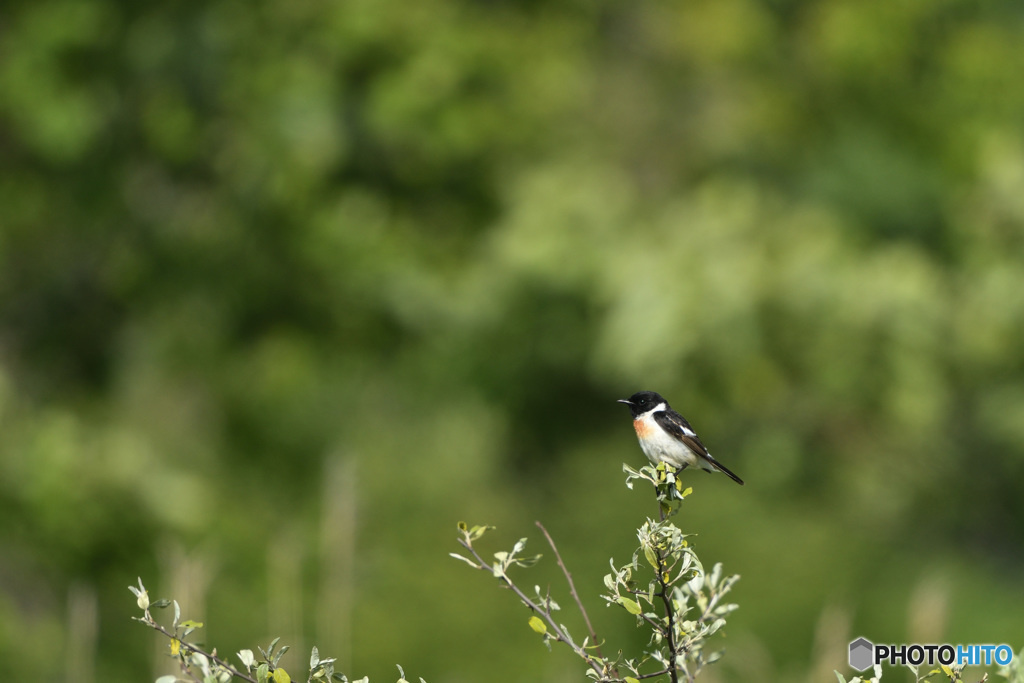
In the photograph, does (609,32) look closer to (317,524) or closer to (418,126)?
(418,126)

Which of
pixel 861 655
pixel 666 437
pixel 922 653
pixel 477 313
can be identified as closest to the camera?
pixel 666 437

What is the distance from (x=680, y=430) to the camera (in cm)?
320

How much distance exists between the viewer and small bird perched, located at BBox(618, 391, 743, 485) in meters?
3.13

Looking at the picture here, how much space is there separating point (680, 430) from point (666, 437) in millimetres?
46

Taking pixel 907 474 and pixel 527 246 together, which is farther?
pixel 907 474

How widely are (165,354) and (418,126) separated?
2517 mm

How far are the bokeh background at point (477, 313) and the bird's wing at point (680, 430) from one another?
241 centimetres

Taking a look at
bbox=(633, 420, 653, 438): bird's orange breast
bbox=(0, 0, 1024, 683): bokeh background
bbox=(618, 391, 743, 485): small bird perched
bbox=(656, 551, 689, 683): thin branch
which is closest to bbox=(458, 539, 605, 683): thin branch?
bbox=(656, 551, 689, 683): thin branch

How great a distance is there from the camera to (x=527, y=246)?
8789mm

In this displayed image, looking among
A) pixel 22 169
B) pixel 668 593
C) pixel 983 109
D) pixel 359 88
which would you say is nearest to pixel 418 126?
pixel 359 88

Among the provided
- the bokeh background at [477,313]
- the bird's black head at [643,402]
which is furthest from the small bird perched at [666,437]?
the bokeh background at [477,313]

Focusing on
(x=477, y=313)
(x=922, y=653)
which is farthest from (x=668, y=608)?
(x=477, y=313)

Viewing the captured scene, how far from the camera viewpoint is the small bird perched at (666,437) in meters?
Result: 3.13

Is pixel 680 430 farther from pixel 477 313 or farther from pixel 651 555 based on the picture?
pixel 477 313
